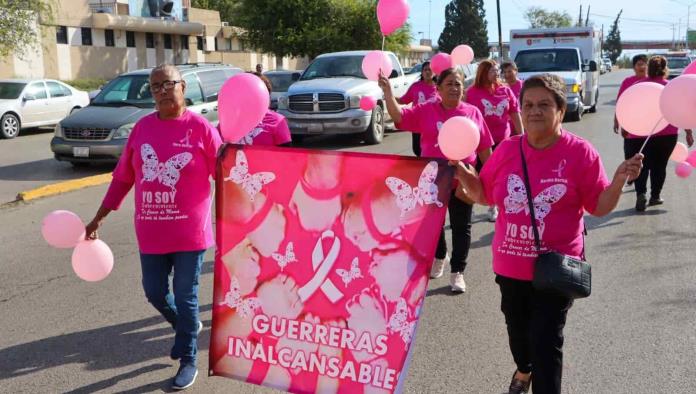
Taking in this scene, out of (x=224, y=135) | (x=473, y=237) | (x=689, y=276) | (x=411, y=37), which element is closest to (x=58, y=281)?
(x=224, y=135)

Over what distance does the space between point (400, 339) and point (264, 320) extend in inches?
27.7

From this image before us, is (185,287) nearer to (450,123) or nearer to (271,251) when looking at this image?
(271,251)

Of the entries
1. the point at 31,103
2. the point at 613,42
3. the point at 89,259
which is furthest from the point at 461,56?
the point at 613,42

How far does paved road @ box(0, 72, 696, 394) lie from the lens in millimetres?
4039

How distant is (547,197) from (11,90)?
58.8ft

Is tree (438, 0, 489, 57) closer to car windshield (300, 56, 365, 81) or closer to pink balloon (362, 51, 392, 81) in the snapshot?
car windshield (300, 56, 365, 81)

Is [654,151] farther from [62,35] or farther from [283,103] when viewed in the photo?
[62,35]

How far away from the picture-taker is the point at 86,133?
1203 cm

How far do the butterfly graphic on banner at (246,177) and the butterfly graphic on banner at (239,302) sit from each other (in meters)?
0.46

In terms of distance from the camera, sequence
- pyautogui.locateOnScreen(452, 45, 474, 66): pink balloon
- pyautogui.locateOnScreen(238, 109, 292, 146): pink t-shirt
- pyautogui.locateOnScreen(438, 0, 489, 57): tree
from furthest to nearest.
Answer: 1. pyautogui.locateOnScreen(438, 0, 489, 57): tree
2. pyautogui.locateOnScreen(452, 45, 474, 66): pink balloon
3. pyautogui.locateOnScreen(238, 109, 292, 146): pink t-shirt

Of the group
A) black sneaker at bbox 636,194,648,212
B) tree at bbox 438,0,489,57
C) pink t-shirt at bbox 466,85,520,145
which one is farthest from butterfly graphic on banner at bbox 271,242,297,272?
tree at bbox 438,0,489,57

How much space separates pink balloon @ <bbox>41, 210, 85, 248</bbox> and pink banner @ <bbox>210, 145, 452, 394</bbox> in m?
0.92

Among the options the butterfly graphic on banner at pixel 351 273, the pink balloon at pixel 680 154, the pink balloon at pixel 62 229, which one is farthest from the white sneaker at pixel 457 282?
the pink balloon at pixel 62 229

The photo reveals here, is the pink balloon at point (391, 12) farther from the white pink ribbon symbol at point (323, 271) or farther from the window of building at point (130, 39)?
the window of building at point (130, 39)
